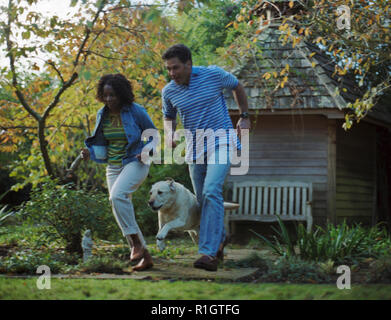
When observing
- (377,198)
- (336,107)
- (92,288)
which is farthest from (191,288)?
(377,198)

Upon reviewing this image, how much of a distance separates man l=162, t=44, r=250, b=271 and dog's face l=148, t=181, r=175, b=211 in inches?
14.1

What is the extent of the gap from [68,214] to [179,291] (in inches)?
111

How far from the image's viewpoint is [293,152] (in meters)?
10.2

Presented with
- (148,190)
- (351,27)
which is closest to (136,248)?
(351,27)

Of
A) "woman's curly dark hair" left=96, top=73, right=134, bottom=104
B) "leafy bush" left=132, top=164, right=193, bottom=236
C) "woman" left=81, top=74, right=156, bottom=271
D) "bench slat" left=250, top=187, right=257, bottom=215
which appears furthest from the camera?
"leafy bush" left=132, top=164, right=193, bottom=236

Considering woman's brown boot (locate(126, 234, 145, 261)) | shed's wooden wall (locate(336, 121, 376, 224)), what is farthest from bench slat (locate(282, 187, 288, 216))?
woman's brown boot (locate(126, 234, 145, 261))

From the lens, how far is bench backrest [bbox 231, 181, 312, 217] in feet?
31.1

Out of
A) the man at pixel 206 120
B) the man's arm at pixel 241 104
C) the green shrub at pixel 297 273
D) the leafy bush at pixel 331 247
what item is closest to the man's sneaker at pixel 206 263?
the man at pixel 206 120

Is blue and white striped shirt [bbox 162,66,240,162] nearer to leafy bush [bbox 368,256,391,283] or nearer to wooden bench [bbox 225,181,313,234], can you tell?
leafy bush [bbox 368,256,391,283]

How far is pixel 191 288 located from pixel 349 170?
24.7ft

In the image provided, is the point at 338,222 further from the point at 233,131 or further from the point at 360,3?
the point at 233,131

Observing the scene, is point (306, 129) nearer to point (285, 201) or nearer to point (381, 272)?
point (285, 201)

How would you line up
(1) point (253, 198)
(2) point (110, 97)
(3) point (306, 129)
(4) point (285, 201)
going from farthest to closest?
(3) point (306, 129) → (1) point (253, 198) → (4) point (285, 201) → (2) point (110, 97)

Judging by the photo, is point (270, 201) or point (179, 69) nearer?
point (179, 69)
